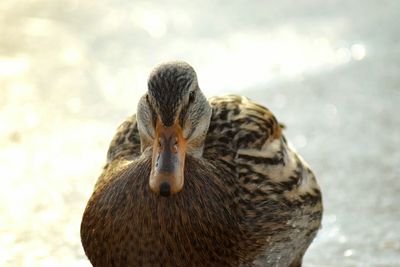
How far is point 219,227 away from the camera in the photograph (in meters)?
4.49

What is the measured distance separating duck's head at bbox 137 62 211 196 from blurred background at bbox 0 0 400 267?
3.89 feet

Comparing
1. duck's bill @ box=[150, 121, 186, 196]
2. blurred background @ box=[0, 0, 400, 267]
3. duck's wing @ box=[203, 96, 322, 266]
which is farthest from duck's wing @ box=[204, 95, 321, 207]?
blurred background @ box=[0, 0, 400, 267]

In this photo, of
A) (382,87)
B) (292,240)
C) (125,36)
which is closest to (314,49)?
(382,87)

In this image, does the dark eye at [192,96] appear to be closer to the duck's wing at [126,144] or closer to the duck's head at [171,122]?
the duck's head at [171,122]

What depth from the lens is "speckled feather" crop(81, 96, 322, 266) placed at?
438 cm

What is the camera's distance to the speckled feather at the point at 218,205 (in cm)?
438

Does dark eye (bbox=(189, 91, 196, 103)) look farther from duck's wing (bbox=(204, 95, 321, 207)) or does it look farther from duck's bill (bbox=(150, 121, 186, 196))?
duck's wing (bbox=(204, 95, 321, 207))

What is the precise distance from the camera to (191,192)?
14.7ft

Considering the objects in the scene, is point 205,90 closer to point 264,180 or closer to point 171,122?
point 264,180

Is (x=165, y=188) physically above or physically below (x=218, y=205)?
above

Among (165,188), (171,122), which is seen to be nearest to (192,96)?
(171,122)

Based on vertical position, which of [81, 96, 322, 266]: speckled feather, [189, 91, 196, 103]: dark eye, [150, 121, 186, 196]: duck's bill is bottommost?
[81, 96, 322, 266]: speckled feather

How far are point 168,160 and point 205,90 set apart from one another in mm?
3420

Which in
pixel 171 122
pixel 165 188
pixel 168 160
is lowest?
pixel 165 188
